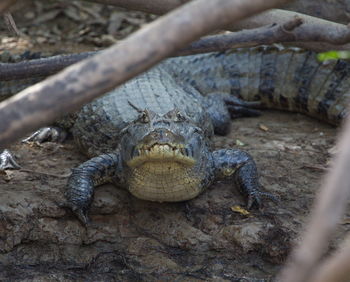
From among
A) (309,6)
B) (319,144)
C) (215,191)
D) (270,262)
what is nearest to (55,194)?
(215,191)

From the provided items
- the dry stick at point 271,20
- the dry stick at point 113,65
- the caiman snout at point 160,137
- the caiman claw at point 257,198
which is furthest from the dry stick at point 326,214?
the caiman claw at point 257,198

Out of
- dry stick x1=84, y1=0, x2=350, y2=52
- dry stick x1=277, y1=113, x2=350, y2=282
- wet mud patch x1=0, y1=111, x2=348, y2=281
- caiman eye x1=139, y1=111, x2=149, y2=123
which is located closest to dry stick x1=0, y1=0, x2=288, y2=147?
dry stick x1=277, y1=113, x2=350, y2=282

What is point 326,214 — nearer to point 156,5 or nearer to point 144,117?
point 156,5

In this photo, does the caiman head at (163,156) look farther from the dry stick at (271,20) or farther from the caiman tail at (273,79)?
the caiman tail at (273,79)

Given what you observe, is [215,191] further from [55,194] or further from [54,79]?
[54,79]

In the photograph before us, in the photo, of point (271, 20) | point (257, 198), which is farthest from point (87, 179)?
point (271, 20)

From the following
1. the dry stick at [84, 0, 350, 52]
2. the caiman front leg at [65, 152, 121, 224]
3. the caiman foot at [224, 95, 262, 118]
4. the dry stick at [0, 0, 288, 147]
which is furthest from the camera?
the caiman foot at [224, 95, 262, 118]

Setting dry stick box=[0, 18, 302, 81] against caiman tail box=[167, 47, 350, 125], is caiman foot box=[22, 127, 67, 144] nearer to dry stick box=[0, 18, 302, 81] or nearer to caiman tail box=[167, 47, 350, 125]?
caiman tail box=[167, 47, 350, 125]
